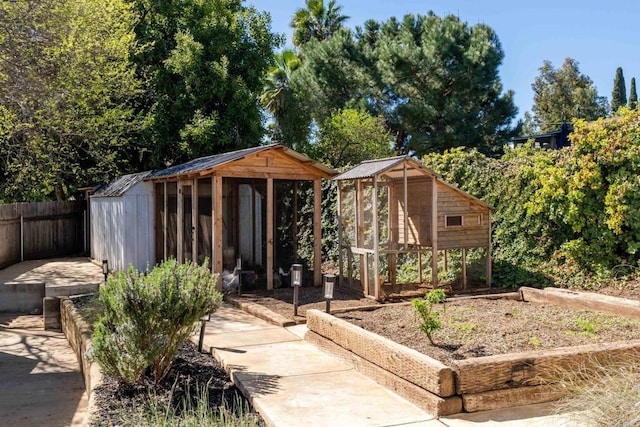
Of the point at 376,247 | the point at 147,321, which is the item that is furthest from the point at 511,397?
the point at 376,247

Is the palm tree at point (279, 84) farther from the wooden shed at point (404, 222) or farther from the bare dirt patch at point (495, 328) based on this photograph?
the bare dirt patch at point (495, 328)

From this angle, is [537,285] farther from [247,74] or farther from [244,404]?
[247,74]

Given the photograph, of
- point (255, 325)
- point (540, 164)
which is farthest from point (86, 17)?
point (540, 164)

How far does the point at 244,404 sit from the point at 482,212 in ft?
21.2

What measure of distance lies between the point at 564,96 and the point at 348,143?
2436 cm

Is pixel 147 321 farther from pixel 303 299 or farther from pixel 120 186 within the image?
pixel 120 186

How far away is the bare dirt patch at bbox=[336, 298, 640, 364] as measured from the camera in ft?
17.9

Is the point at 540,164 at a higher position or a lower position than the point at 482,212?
higher

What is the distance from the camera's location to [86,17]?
13.3m

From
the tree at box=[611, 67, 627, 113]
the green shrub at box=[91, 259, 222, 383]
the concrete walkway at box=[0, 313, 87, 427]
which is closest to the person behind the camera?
the green shrub at box=[91, 259, 222, 383]

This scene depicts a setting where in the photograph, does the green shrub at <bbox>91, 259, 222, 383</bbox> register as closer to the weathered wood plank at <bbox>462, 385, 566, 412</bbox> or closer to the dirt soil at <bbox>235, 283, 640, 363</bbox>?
the dirt soil at <bbox>235, 283, 640, 363</bbox>

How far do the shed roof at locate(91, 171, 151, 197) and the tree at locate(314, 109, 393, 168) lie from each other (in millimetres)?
7871

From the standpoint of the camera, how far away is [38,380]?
6.94 metres

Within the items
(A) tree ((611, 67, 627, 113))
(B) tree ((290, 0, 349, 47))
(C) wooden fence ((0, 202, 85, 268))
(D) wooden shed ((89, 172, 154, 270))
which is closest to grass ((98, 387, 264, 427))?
(D) wooden shed ((89, 172, 154, 270))
